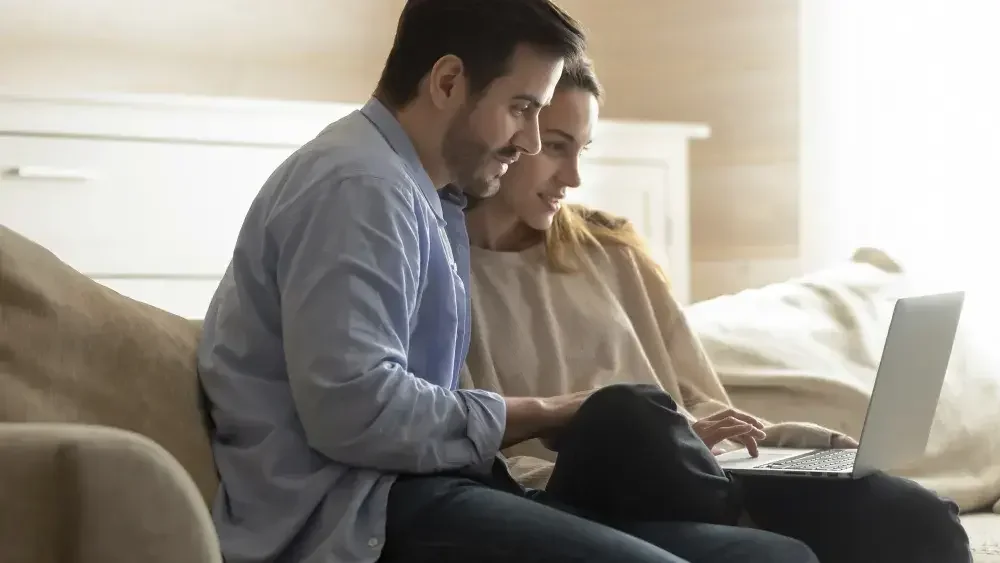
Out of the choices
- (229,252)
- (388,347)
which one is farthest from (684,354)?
(229,252)

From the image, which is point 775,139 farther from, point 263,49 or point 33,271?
point 33,271

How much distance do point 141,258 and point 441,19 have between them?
0.95 meters

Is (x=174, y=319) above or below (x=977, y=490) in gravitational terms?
above

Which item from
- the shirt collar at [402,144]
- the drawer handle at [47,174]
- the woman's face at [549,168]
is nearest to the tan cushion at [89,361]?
the shirt collar at [402,144]

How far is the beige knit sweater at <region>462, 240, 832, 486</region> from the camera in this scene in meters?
1.63

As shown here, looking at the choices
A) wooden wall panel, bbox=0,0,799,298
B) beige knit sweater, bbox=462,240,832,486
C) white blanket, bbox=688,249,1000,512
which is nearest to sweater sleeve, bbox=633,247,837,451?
beige knit sweater, bbox=462,240,832,486

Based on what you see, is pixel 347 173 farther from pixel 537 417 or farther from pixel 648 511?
pixel 648 511

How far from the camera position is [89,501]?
3.14ft

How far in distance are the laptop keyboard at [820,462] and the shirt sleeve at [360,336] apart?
0.40 m

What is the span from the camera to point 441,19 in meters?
1.39

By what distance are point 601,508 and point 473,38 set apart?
54cm

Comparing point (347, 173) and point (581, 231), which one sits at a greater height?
point (347, 173)

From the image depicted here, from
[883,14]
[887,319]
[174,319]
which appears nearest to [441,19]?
[174,319]

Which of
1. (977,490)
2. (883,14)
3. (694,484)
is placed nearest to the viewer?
(694,484)
